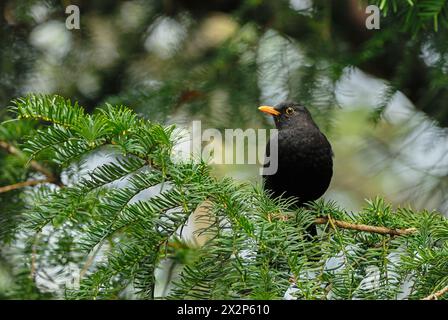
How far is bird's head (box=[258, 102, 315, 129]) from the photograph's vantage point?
3.65m

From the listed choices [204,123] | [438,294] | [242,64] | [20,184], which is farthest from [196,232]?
[242,64]

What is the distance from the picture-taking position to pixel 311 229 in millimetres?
2545

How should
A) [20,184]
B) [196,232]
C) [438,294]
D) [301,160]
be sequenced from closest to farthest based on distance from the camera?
[438,294] → [196,232] → [20,184] → [301,160]

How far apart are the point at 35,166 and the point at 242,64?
122 cm

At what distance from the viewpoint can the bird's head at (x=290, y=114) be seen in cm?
365

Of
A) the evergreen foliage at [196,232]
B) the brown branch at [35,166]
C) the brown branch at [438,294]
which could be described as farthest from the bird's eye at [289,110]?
the brown branch at [438,294]

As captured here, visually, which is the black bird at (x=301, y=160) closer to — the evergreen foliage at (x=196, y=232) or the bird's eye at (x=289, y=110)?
the bird's eye at (x=289, y=110)

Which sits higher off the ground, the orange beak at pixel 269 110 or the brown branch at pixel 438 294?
the orange beak at pixel 269 110

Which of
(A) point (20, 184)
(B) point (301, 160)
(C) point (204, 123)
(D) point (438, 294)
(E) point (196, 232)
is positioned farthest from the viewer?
(C) point (204, 123)

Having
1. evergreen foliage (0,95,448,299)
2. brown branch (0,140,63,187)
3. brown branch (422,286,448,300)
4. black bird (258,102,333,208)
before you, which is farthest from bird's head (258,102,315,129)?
brown branch (422,286,448,300)

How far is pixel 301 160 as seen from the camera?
138 inches

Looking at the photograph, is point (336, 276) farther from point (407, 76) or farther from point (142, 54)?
point (142, 54)

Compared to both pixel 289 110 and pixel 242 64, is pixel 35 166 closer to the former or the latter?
pixel 242 64
